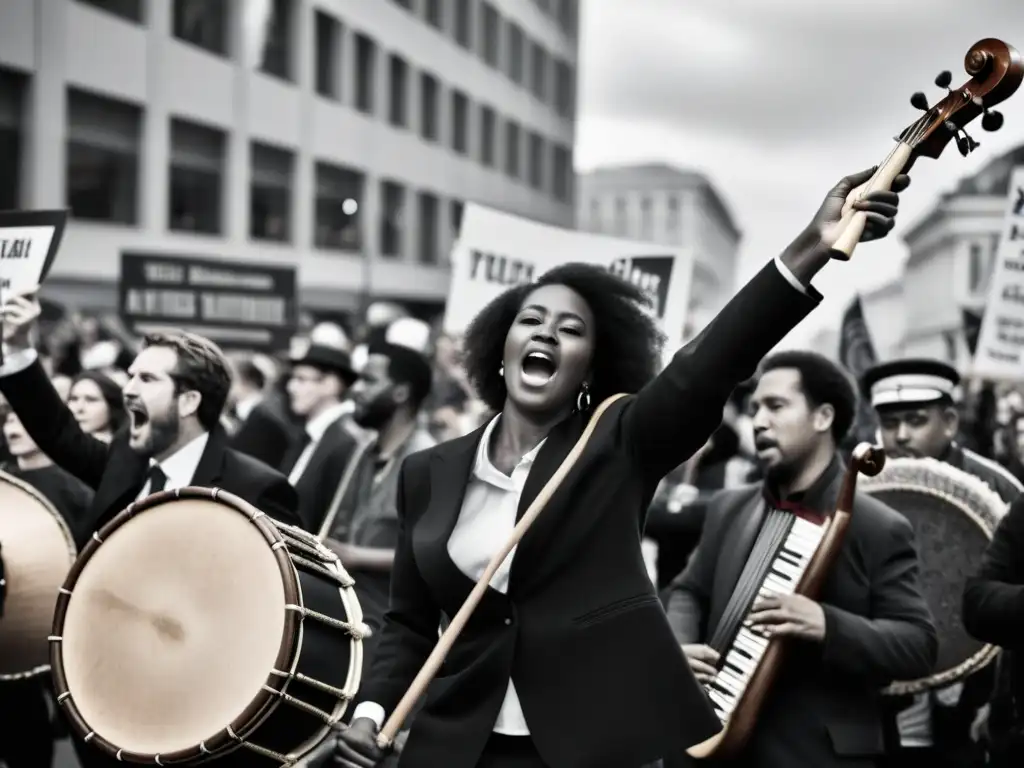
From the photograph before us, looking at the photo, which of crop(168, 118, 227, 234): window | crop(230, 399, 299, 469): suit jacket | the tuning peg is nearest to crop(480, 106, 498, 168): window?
crop(168, 118, 227, 234): window

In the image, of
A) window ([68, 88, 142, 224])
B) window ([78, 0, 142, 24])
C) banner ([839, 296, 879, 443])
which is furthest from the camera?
window ([78, 0, 142, 24])

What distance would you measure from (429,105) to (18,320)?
Answer: 39.0 metres

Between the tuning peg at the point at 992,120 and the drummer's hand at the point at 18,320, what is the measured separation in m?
3.92

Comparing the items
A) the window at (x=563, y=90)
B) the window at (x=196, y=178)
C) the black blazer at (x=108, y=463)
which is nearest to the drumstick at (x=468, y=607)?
the black blazer at (x=108, y=463)

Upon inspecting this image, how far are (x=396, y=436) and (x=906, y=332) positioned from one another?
121m

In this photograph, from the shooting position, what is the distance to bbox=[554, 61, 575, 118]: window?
58.5 metres

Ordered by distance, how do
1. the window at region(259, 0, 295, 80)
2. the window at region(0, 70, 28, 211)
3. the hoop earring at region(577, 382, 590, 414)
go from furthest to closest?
the window at region(259, 0, 295, 80) → the window at region(0, 70, 28, 211) → the hoop earring at region(577, 382, 590, 414)

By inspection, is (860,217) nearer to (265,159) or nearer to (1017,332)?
(1017,332)

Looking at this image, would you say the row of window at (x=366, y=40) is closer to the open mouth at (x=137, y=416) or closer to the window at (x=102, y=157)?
the window at (x=102, y=157)

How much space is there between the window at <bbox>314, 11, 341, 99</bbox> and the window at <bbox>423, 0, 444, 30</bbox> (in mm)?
6622

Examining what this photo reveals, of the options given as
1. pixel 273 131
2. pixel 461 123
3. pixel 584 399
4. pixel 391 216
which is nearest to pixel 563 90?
pixel 461 123

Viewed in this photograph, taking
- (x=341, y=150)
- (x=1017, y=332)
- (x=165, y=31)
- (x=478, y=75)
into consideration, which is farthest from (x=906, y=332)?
(x=1017, y=332)

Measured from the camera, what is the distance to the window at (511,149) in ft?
169

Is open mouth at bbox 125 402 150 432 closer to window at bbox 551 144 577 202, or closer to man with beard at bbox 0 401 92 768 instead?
man with beard at bbox 0 401 92 768
